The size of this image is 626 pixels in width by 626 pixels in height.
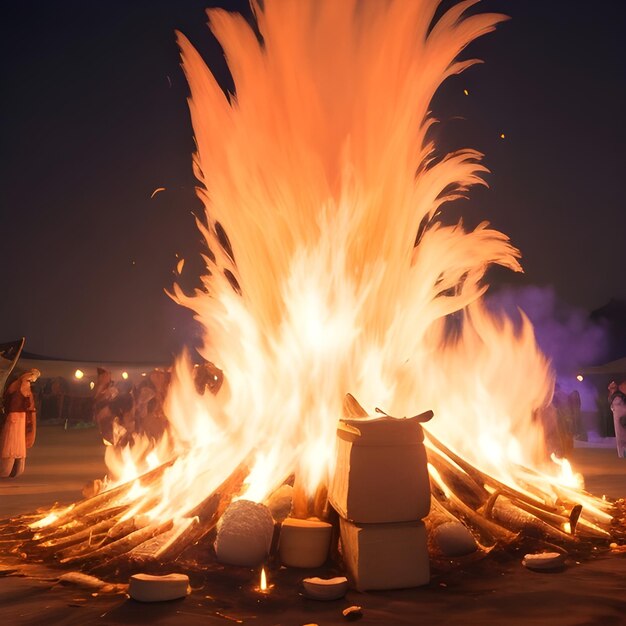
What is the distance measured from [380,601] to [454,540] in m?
1.25

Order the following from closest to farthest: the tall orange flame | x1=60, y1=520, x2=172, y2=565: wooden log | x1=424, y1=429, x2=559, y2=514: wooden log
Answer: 1. x1=60, y1=520, x2=172, y2=565: wooden log
2. x1=424, y1=429, x2=559, y2=514: wooden log
3. the tall orange flame

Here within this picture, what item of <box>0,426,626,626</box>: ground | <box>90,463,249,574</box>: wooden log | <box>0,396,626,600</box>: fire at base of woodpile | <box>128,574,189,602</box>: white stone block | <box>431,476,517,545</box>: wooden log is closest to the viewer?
<box>0,426,626,626</box>: ground

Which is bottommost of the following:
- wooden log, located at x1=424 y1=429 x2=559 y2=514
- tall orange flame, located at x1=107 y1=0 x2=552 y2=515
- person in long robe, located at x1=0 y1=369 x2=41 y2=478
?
wooden log, located at x1=424 y1=429 x2=559 y2=514

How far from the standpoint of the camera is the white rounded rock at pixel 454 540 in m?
5.16

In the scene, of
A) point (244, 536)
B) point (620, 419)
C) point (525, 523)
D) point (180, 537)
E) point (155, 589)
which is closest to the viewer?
point (155, 589)

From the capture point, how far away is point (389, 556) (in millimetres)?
4508

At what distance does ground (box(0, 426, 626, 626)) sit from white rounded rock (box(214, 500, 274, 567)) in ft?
0.44

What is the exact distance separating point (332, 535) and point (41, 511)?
4.34 metres

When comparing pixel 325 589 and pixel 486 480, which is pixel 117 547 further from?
pixel 486 480

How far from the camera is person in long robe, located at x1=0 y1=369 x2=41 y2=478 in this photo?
10.7m

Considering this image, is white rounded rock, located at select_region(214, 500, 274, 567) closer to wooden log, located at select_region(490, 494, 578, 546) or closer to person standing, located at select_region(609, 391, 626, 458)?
wooden log, located at select_region(490, 494, 578, 546)

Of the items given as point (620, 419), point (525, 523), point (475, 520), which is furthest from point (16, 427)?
point (620, 419)

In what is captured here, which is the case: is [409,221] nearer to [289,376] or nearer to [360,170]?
[360,170]

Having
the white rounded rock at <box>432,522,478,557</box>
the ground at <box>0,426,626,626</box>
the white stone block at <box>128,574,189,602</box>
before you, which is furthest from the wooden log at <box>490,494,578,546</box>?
the white stone block at <box>128,574,189,602</box>
